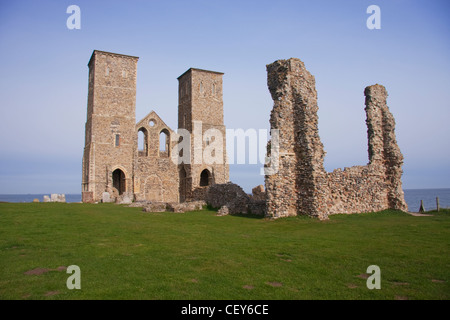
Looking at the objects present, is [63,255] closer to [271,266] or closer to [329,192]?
[271,266]

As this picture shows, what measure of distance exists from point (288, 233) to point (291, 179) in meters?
4.95

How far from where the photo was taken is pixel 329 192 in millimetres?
17250

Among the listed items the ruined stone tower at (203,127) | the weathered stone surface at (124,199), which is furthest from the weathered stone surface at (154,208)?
the ruined stone tower at (203,127)

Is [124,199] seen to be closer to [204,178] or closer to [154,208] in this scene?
[154,208]

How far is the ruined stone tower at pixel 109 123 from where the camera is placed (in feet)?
110

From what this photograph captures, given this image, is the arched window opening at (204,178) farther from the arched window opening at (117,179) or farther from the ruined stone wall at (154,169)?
the arched window opening at (117,179)

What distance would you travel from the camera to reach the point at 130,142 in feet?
116

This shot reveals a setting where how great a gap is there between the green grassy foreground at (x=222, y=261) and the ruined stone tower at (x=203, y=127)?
81.4 ft

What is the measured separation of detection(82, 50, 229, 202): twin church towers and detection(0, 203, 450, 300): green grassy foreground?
21765 millimetres

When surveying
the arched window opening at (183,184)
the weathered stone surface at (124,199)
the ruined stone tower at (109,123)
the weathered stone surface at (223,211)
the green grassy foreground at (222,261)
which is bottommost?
the green grassy foreground at (222,261)

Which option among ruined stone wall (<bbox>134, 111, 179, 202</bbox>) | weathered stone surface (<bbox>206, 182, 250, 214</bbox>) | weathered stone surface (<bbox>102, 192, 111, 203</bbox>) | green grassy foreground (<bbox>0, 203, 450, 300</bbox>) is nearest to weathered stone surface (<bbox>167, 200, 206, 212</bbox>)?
weathered stone surface (<bbox>206, 182, 250, 214</bbox>)

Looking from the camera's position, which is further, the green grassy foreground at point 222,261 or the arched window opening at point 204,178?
the arched window opening at point 204,178

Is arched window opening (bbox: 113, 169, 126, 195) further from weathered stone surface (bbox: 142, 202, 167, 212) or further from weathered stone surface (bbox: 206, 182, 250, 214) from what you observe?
weathered stone surface (bbox: 142, 202, 167, 212)
